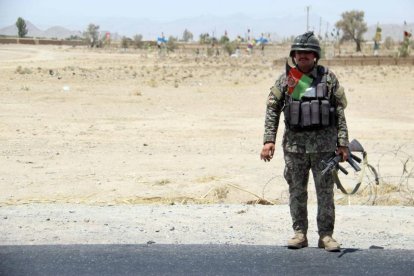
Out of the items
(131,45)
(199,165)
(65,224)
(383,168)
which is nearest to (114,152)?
(199,165)

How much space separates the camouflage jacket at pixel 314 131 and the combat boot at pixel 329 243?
721 mm

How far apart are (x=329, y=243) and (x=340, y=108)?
1088mm

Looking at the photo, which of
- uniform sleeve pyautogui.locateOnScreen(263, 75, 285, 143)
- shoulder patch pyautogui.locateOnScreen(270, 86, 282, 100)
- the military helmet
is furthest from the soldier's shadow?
the military helmet

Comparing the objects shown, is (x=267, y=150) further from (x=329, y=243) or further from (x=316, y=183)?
(x=329, y=243)

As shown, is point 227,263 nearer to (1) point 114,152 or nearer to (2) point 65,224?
(2) point 65,224

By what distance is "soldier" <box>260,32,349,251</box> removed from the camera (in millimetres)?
5461

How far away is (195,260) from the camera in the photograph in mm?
5402

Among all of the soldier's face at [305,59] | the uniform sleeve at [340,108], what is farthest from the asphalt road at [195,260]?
the soldier's face at [305,59]

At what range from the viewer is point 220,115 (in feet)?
63.6

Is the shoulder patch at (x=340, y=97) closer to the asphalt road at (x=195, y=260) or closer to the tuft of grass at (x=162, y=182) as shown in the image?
the asphalt road at (x=195, y=260)

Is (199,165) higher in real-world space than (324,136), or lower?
lower

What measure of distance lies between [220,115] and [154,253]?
13881 millimetres

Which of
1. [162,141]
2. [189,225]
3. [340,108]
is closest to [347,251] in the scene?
[340,108]

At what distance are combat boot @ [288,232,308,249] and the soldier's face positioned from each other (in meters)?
1.36
